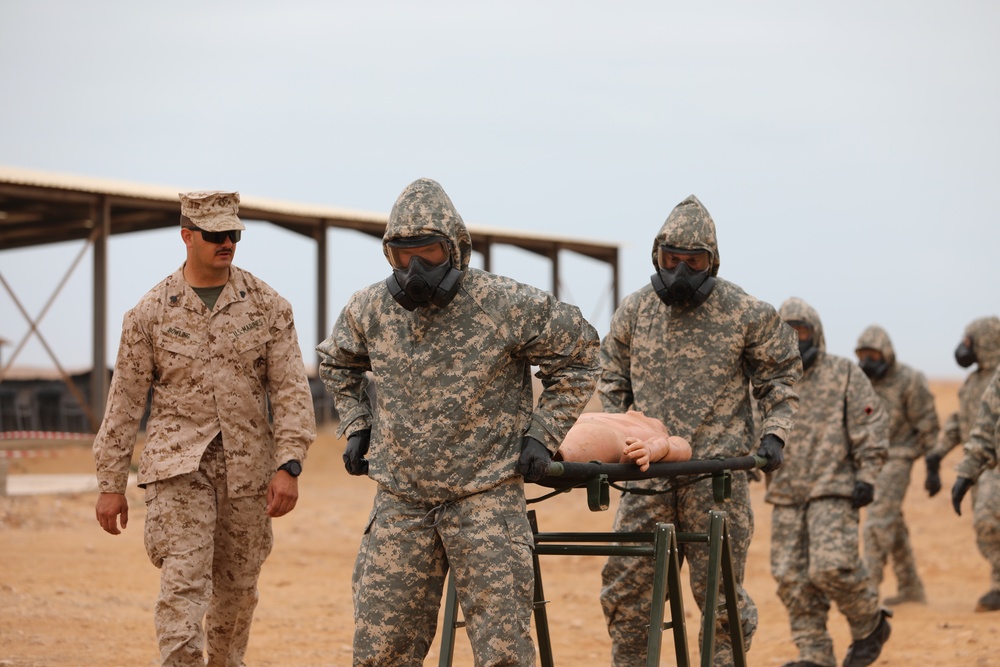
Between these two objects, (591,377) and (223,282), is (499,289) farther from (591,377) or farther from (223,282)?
(223,282)

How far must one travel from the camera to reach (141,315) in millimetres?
6137

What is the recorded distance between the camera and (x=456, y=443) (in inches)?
197

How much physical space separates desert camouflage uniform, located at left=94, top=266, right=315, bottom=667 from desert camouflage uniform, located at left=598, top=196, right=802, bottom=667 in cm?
173

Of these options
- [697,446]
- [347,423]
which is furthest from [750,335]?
[347,423]

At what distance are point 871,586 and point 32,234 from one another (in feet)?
67.3

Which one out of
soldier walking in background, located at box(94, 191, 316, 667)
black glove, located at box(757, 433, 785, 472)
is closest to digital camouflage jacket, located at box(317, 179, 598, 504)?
soldier walking in background, located at box(94, 191, 316, 667)

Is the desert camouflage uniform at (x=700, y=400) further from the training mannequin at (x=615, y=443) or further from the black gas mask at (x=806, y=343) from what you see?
the black gas mask at (x=806, y=343)

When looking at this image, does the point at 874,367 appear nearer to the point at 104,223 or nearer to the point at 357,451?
the point at 357,451

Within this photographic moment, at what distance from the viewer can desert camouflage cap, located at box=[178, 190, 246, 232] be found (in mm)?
6059

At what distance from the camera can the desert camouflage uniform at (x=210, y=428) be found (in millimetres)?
5949

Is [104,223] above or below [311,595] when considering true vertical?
above

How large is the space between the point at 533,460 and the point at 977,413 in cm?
836

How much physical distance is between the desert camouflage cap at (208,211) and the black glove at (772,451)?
2.63 metres

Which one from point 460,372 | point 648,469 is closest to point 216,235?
point 460,372
